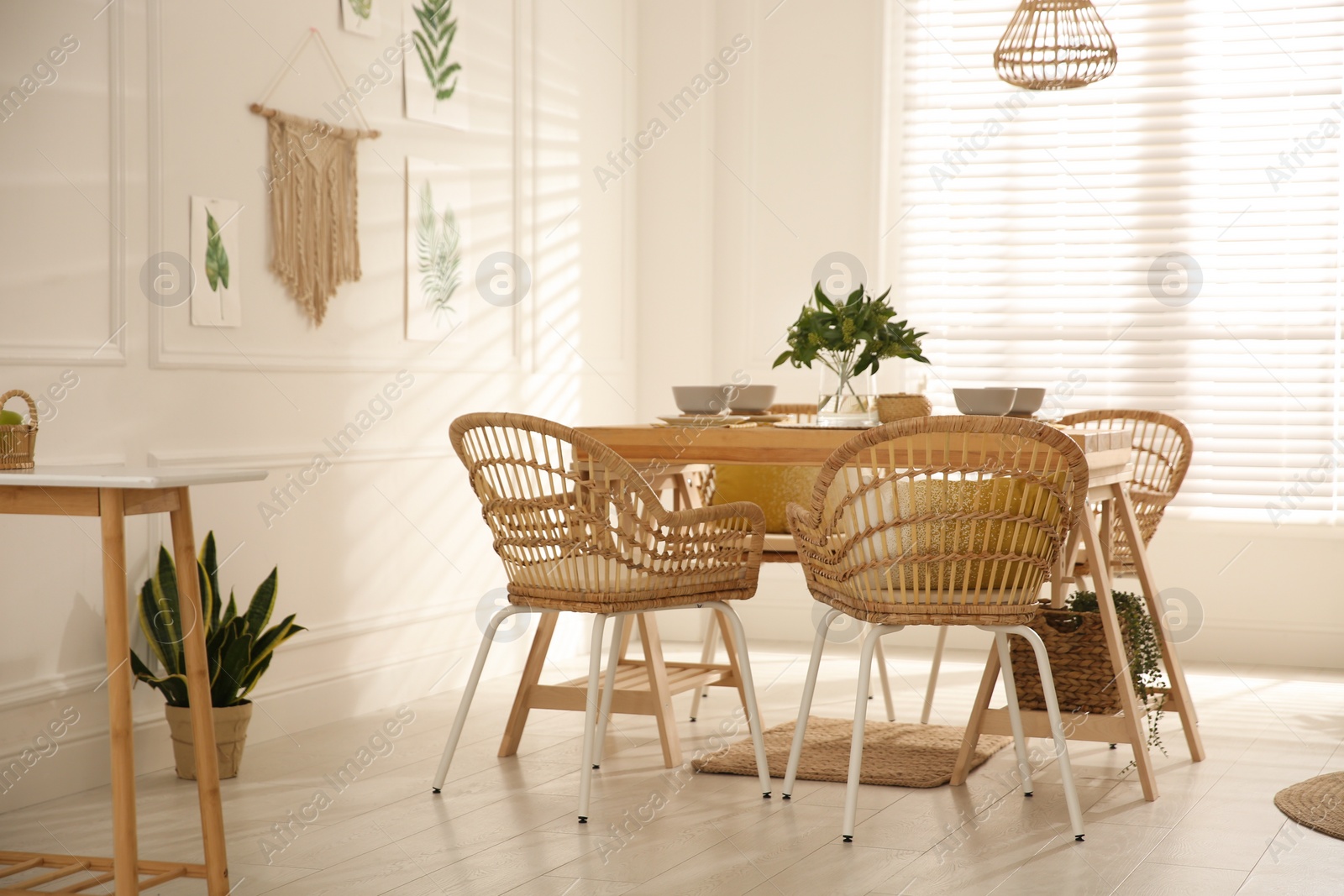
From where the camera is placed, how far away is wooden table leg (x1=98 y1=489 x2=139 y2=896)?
2.22 meters

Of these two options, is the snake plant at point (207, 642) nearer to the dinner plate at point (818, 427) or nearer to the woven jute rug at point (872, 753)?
the woven jute rug at point (872, 753)

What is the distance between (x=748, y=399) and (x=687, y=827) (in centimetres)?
108

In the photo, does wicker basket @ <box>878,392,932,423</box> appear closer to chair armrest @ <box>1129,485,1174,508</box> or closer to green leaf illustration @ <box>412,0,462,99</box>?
chair armrest @ <box>1129,485,1174,508</box>

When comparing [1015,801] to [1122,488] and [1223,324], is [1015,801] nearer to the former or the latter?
[1122,488]

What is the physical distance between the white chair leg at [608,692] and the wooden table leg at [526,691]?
18 cm

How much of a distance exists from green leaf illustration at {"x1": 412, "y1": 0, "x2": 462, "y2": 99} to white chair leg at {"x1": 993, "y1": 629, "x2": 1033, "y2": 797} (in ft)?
8.01

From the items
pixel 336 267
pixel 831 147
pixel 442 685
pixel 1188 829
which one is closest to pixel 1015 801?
pixel 1188 829

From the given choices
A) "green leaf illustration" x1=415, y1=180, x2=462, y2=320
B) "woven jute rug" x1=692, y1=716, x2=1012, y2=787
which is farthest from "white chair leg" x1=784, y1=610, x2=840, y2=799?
"green leaf illustration" x1=415, y1=180, x2=462, y2=320

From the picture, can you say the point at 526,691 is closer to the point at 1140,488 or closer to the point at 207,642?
the point at 207,642

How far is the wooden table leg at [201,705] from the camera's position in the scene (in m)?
2.35

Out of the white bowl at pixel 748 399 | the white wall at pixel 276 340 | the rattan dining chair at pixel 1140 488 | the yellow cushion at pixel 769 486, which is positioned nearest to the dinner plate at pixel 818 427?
the white bowl at pixel 748 399

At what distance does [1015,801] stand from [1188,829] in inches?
14.4

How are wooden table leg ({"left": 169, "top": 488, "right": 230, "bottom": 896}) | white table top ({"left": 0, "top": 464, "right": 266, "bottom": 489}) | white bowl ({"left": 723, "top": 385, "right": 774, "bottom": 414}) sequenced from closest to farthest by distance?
white table top ({"left": 0, "top": 464, "right": 266, "bottom": 489})
wooden table leg ({"left": 169, "top": 488, "right": 230, "bottom": 896})
white bowl ({"left": 723, "top": 385, "right": 774, "bottom": 414})

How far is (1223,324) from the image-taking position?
4.98m
